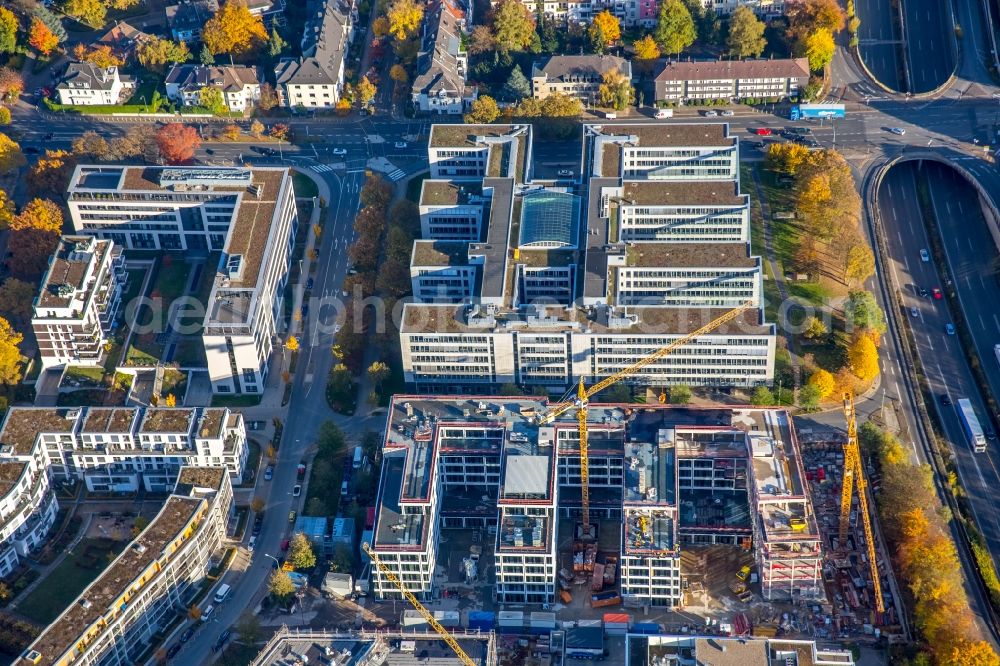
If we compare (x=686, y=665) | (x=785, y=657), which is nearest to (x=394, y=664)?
(x=686, y=665)

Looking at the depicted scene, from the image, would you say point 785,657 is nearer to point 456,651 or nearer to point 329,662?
point 456,651

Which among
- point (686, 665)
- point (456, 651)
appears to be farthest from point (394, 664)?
point (686, 665)

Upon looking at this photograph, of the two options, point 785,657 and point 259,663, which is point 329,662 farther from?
point 785,657

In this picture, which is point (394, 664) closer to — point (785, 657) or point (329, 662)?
point (329, 662)

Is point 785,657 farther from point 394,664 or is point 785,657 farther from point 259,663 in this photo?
point 259,663

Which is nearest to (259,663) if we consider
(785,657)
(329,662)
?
(329,662)

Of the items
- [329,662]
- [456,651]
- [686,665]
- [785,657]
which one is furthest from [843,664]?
[329,662]
